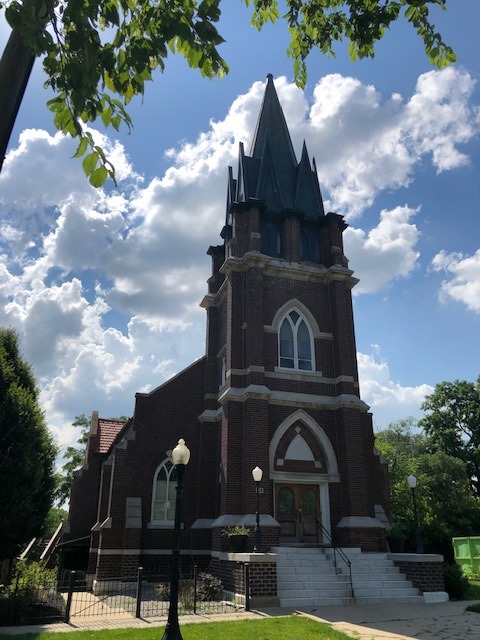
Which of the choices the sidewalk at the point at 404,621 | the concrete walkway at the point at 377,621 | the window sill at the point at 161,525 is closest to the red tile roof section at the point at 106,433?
the window sill at the point at 161,525

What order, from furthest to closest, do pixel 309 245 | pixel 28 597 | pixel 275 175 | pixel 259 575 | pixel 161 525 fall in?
1. pixel 275 175
2. pixel 309 245
3. pixel 161 525
4. pixel 259 575
5. pixel 28 597

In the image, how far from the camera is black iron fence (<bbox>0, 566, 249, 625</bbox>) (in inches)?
490

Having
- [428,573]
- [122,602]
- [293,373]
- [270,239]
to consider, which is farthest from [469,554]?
[270,239]

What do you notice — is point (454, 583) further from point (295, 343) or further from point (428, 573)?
point (295, 343)

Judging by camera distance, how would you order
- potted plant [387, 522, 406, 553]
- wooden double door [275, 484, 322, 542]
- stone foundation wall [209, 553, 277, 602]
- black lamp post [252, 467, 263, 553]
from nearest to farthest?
1. stone foundation wall [209, 553, 277, 602]
2. black lamp post [252, 467, 263, 553]
3. wooden double door [275, 484, 322, 542]
4. potted plant [387, 522, 406, 553]

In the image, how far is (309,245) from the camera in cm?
2455

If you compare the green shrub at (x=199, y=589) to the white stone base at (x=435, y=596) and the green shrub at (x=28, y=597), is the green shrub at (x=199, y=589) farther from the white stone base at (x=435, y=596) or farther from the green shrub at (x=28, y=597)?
the white stone base at (x=435, y=596)

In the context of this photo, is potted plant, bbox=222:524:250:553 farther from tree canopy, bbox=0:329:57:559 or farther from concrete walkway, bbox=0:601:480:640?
tree canopy, bbox=0:329:57:559

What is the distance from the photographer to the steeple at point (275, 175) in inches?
990

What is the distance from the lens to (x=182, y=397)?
23094 millimetres

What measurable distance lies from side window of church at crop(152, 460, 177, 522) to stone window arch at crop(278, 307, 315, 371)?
633cm

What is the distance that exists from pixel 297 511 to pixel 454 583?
18.2 feet

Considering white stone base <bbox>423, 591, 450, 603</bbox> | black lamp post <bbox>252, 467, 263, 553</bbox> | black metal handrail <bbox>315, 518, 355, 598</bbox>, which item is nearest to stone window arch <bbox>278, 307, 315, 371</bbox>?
black lamp post <bbox>252, 467, 263, 553</bbox>

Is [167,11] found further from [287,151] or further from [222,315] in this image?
[287,151]
